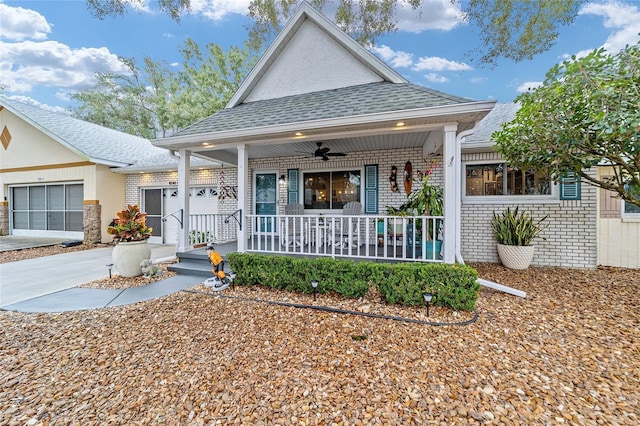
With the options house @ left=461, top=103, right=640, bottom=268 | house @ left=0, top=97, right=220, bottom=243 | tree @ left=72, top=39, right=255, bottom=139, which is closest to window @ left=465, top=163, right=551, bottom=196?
house @ left=461, top=103, right=640, bottom=268

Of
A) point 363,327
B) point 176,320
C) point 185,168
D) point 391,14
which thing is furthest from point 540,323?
point 391,14

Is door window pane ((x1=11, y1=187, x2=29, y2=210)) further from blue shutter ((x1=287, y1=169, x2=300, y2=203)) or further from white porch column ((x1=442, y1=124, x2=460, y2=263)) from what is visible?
white porch column ((x1=442, y1=124, x2=460, y2=263))

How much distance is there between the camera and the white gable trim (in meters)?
6.27

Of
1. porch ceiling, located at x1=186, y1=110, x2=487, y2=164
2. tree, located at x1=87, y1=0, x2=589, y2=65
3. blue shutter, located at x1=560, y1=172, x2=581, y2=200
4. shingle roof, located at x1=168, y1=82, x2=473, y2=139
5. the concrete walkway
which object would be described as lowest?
the concrete walkway

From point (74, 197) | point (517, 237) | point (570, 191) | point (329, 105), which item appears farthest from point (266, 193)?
point (74, 197)

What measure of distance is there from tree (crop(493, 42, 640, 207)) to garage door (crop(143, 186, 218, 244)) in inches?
352

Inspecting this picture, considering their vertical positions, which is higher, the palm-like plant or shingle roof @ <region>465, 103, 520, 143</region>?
shingle roof @ <region>465, 103, 520, 143</region>

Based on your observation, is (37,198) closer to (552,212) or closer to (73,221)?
(73,221)

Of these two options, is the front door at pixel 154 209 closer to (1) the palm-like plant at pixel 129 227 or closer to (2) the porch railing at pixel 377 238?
(1) the palm-like plant at pixel 129 227

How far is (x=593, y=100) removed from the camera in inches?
141

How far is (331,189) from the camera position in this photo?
7914mm

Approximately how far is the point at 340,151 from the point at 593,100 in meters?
5.13

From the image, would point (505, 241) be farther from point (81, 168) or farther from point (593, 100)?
point (81, 168)

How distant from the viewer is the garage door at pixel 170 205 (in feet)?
32.2
